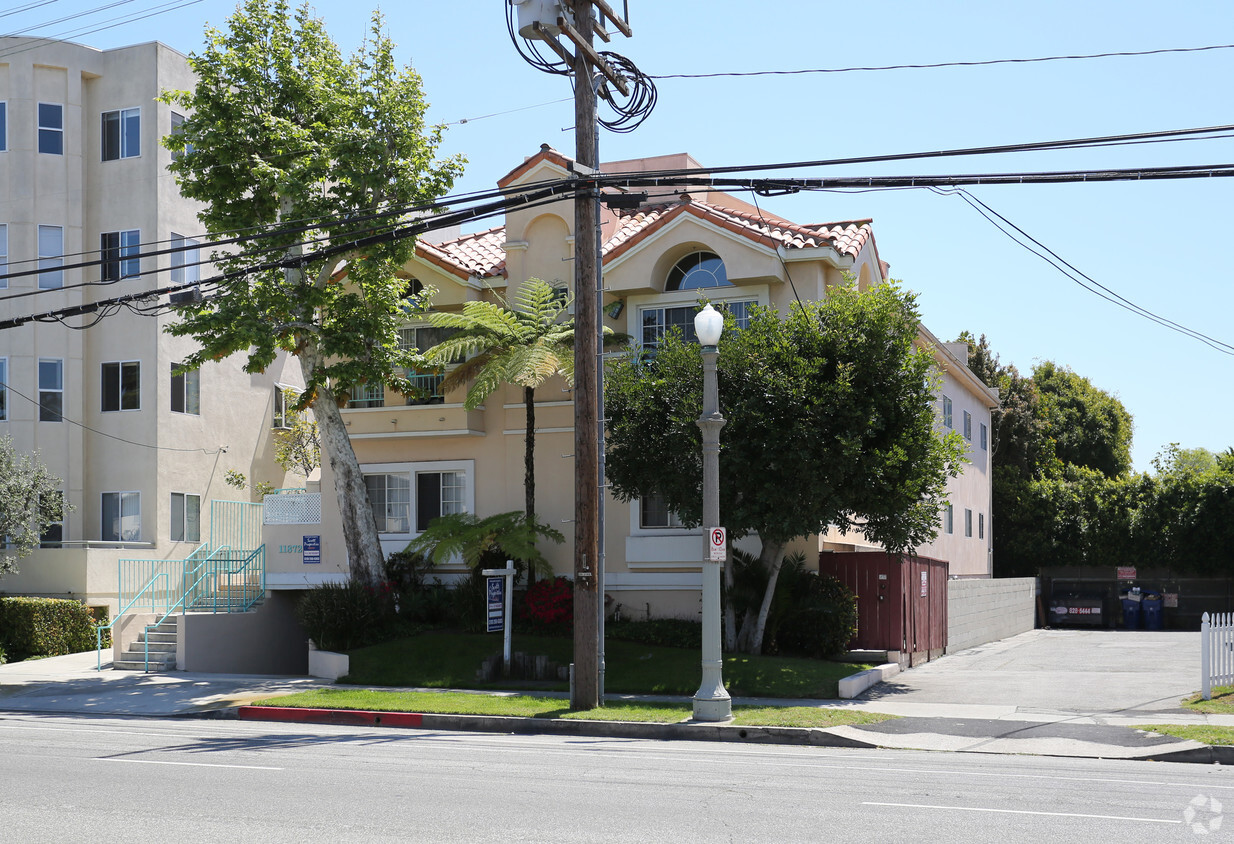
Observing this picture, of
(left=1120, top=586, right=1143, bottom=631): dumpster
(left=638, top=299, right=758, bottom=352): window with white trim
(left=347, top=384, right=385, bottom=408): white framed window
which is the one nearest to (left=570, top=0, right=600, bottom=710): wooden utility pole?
(left=638, top=299, right=758, bottom=352): window with white trim

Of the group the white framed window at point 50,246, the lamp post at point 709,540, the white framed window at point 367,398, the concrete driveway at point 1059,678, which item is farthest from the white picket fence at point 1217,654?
the white framed window at point 50,246

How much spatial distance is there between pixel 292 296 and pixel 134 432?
1298 cm

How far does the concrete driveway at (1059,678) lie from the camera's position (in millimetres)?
17062

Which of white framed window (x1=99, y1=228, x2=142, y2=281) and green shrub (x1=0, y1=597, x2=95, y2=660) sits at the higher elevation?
white framed window (x1=99, y1=228, x2=142, y2=281)

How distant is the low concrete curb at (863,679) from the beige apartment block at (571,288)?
2.94m

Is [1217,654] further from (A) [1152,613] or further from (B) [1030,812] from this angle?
(A) [1152,613]

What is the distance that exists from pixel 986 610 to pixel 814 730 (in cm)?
1807

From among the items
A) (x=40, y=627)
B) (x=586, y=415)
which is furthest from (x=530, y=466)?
(x=40, y=627)

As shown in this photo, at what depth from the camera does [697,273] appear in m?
23.6

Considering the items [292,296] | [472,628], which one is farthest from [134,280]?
[472,628]

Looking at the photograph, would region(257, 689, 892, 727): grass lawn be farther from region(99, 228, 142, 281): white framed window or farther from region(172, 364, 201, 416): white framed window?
region(99, 228, 142, 281): white framed window

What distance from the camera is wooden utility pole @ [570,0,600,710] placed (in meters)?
16.1

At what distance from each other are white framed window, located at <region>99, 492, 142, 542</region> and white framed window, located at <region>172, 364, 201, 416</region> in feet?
9.04

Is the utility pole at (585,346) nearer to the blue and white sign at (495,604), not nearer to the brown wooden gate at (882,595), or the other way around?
the blue and white sign at (495,604)
